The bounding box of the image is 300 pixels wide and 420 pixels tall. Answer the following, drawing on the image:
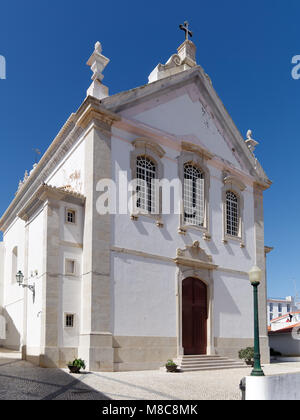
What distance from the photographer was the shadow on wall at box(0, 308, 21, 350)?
23031 millimetres

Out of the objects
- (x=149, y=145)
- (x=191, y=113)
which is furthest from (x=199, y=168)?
(x=149, y=145)

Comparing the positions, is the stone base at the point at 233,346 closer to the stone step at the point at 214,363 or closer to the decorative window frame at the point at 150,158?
the stone step at the point at 214,363

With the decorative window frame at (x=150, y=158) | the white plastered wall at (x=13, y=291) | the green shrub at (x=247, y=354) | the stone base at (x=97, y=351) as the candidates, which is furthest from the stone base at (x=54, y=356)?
the green shrub at (x=247, y=354)

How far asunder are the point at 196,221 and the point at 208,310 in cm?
387

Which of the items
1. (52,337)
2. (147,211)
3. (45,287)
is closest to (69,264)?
(45,287)

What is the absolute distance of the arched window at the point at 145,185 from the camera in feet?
58.7

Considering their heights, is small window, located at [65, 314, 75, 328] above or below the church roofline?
below

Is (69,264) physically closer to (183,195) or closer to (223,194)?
(183,195)

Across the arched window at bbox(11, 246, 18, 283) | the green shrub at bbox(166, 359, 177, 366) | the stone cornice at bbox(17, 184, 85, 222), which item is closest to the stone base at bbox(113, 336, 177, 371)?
the green shrub at bbox(166, 359, 177, 366)

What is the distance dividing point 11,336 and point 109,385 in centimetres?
1415

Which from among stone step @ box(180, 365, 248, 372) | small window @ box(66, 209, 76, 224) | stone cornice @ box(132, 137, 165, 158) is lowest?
stone step @ box(180, 365, 248, 372)

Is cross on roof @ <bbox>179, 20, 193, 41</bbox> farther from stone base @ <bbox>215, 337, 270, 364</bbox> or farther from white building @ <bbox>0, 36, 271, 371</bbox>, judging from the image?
stone base @ <bbox>215, 337, 270, 364</bbox>

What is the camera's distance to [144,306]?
16.8 metres

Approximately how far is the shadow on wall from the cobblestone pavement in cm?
807
